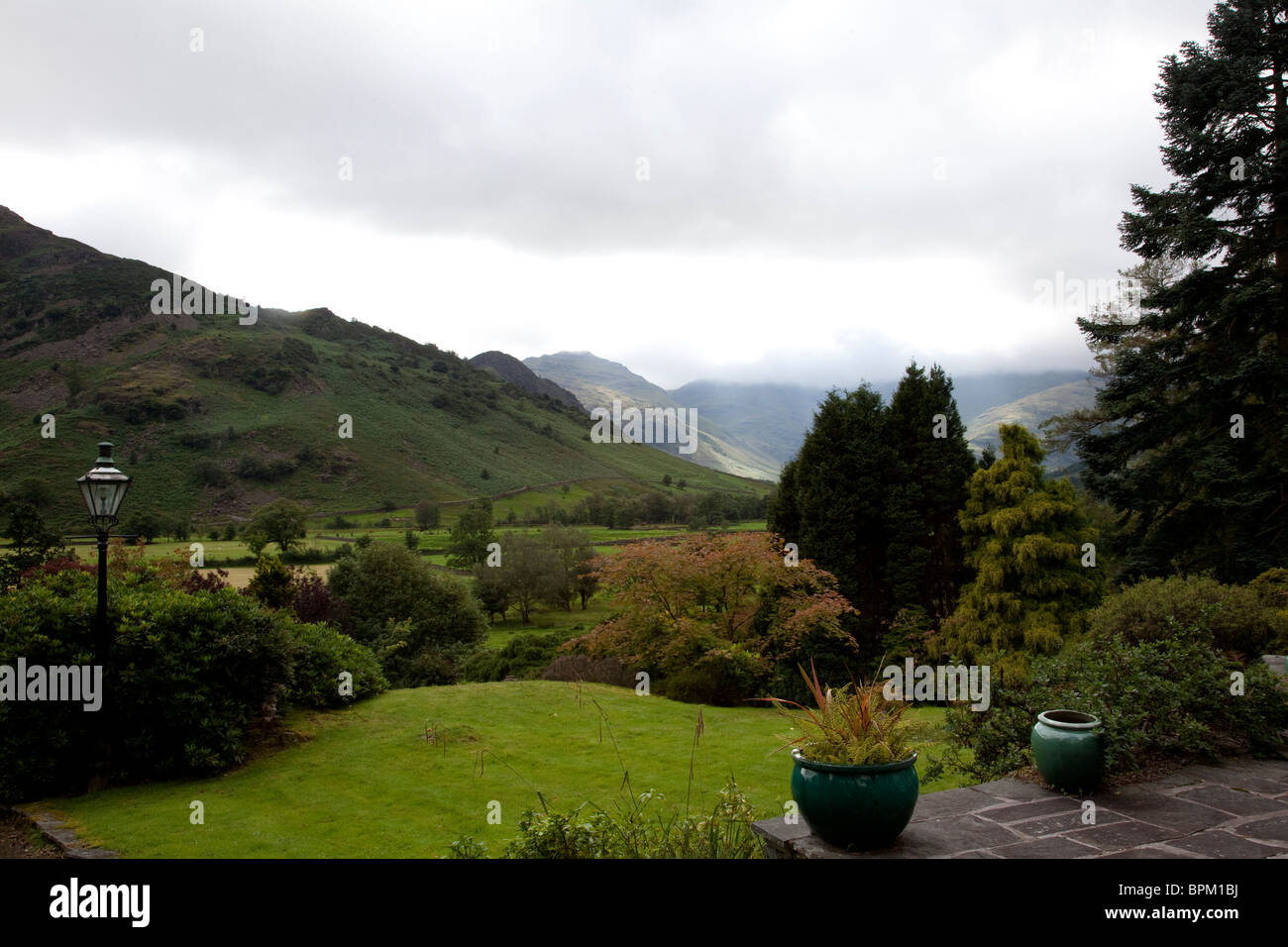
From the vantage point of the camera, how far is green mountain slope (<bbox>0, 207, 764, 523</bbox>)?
57.4 meters

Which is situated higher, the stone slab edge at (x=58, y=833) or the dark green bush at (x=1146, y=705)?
the dark green bush at (x=1146, y=705)

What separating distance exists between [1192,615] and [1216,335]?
9.93m

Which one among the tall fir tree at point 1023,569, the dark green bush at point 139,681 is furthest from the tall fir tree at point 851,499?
the dark green bush at point 139,681

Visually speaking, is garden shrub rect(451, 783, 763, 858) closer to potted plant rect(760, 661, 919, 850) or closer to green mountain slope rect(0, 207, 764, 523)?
potted plant rect(760, 661, 919, 850)

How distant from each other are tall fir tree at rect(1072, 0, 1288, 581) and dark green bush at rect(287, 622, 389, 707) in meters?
15.9

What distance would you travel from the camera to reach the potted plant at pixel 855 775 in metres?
3.67

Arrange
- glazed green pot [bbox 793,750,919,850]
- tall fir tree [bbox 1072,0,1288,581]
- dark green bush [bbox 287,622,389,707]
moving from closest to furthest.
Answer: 1. glazed green pot [bbox 793,750,919,850]
2. dark green bush [bbox 287,622,389,707]
3. tall fir tree [bbox 1072,0,1288,581]

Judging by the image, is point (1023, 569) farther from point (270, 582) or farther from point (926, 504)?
point (270, 582)

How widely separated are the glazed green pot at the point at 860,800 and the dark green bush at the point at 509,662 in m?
17.2

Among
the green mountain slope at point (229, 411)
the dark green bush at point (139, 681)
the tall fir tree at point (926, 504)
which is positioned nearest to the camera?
the dark green bush at point (139, 681)

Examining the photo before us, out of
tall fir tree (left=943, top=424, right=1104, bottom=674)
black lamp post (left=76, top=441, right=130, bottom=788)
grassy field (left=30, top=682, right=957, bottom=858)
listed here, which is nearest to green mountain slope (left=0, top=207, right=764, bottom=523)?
grassy field (left=30, top=682, right=957, bottom=858)

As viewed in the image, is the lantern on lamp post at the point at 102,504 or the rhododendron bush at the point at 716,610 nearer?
the lantern on lamp post at the point at 102,504

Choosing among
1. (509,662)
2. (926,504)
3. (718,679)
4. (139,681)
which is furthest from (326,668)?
(926,504)

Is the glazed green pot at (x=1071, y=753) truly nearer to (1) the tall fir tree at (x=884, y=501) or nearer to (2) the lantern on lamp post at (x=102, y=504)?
(2) the lantern on lamp post at (x=102, y=504)
